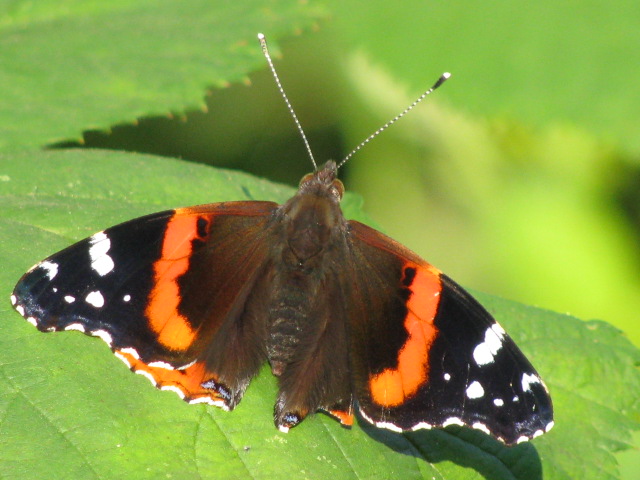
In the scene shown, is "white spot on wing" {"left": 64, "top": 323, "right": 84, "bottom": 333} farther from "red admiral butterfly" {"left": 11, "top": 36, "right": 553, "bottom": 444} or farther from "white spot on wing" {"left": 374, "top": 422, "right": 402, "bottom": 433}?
"white spot on wing" {"left": 374, "top": 422, "right": 402, "bottom": 433}

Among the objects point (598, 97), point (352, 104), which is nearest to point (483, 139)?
point (352, 104)

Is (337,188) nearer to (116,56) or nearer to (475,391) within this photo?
(475,391)

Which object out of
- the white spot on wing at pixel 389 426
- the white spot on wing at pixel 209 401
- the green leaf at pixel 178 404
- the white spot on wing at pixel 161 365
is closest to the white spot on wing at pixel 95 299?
the green leaf at pixel 178 404

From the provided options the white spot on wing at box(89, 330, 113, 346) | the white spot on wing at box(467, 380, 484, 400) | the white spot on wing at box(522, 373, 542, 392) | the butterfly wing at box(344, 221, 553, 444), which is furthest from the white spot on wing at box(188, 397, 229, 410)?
the white spot on wing at box(522, 373, 542, 392)

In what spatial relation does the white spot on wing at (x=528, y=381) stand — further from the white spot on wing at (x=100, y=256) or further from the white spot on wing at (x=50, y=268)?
the white spot on wing at (x=50, y=268)

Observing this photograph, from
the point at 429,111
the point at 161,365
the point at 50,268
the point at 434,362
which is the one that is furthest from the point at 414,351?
the point at 429,111

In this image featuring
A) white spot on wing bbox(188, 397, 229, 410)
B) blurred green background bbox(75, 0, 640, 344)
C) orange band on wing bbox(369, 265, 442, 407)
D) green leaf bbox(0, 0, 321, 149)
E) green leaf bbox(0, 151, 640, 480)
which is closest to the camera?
green leaf bbox(0, 151, 640, 480)

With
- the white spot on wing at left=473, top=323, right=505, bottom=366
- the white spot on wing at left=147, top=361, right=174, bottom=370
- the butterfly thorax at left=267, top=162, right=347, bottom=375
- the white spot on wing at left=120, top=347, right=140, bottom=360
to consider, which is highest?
the white spot on wing at left=473, top=323, right=505, bottom=366
